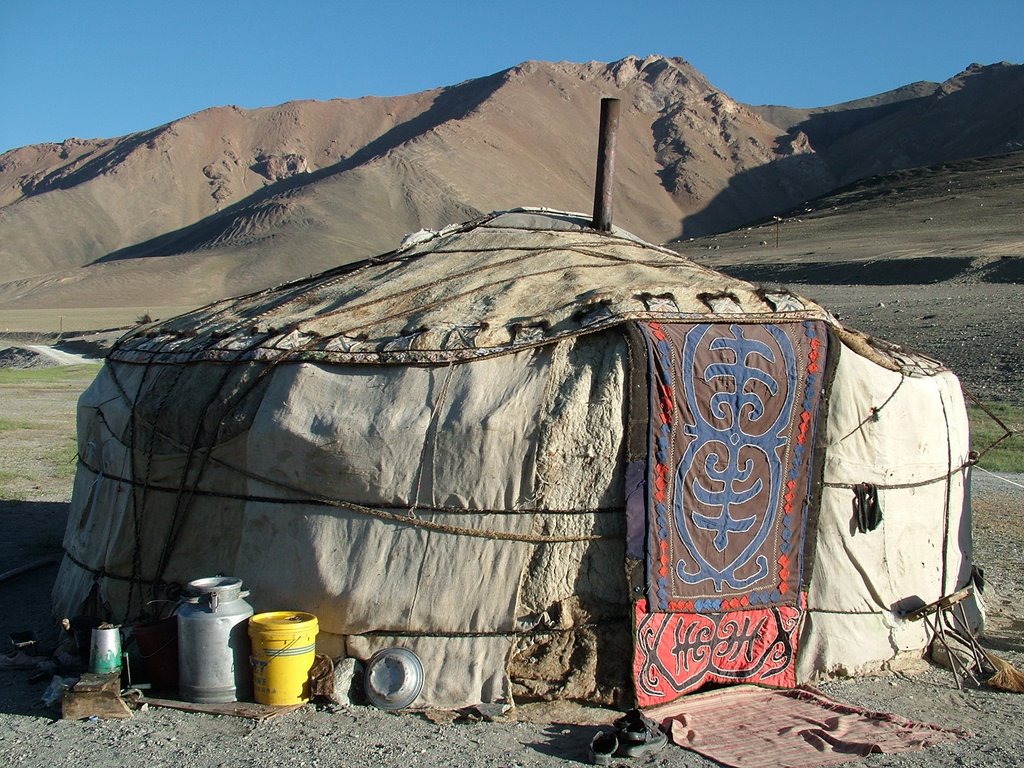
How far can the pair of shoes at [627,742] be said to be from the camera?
4134 millimetres

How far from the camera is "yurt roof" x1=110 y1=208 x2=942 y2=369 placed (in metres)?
4.87

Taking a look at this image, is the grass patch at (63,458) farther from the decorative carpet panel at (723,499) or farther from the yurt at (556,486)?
the decorative carpet panel at (723,499)

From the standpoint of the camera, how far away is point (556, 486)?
464 cm

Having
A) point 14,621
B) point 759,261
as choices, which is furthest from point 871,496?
point 759,261

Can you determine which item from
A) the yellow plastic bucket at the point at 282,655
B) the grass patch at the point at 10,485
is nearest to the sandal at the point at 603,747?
the yellow plastic bucket at the point at 282,655

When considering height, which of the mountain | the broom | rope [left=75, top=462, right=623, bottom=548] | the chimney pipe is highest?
the mountain

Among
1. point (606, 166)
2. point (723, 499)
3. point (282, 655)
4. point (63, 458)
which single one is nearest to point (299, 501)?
point (282, 655)

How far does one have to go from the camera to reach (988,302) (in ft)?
69.8

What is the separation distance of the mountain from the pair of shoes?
54313 millimetres

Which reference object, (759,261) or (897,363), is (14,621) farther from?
(759,261)

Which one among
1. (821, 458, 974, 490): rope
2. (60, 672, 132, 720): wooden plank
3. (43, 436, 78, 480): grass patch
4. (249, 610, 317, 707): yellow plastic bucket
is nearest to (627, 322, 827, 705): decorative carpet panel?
(821, 458, 974, 490): rope

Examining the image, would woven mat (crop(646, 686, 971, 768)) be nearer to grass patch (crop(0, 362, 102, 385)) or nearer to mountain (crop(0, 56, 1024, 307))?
grass patch (crop(0, 362, 102, 385))

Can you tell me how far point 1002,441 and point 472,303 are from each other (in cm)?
727

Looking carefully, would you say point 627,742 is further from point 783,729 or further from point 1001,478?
point 1001,478
